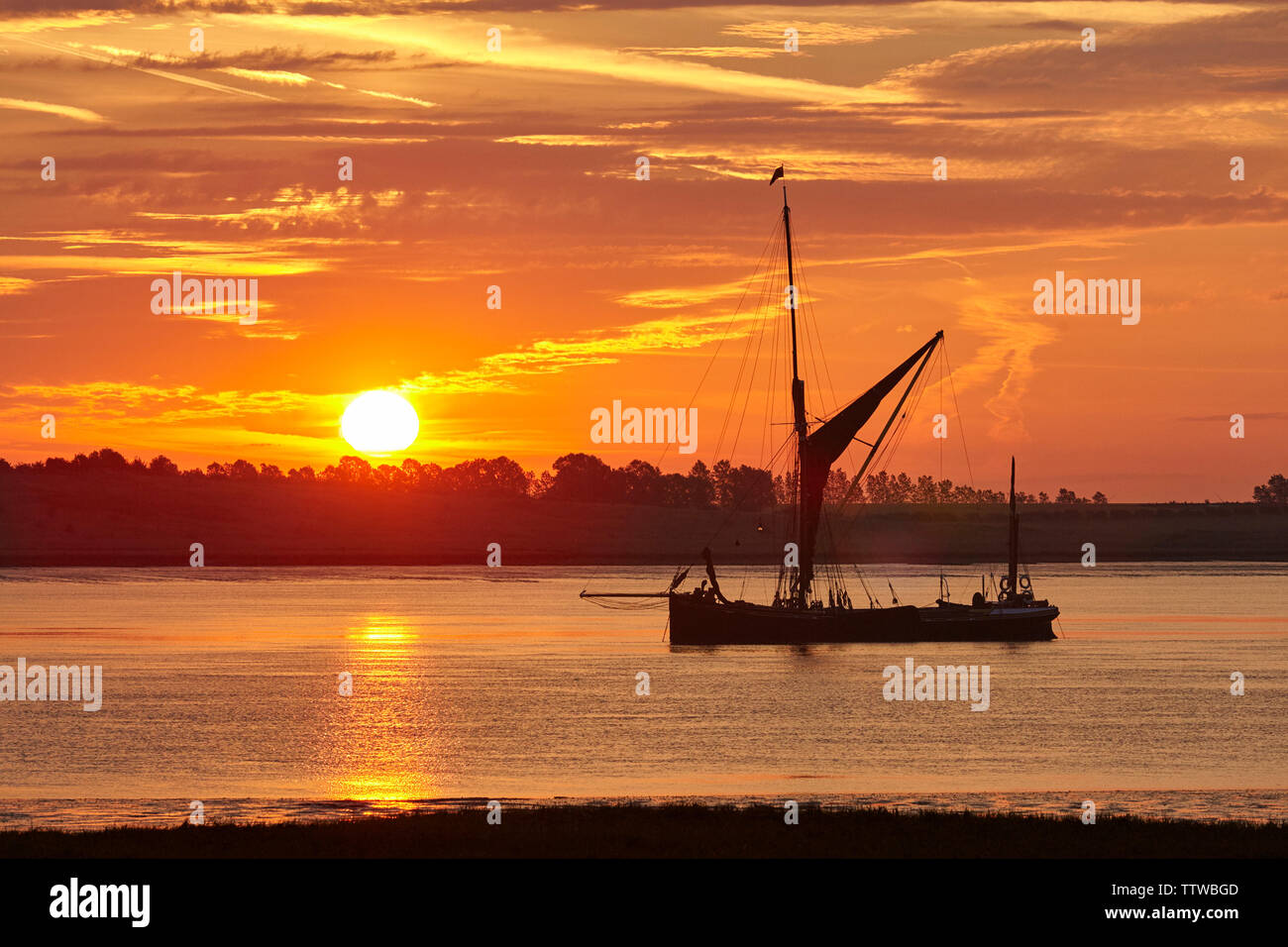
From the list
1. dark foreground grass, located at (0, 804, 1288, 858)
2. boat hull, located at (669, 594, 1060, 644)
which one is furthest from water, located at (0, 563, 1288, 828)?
dark foreground grass, located at (0, 804, 1288, 858)

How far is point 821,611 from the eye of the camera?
294 feet

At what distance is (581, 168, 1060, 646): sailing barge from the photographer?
89.9 meters

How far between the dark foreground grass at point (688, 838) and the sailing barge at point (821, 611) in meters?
60.5

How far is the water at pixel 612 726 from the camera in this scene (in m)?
35.8

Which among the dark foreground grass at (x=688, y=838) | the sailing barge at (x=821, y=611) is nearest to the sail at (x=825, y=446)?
the sailing barge at (x=821, y=611)

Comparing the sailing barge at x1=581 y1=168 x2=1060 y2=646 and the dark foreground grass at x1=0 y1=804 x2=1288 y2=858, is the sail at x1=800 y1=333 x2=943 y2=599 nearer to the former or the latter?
the sailing barge at x1=581 y1=168 x2=1060 y2=646

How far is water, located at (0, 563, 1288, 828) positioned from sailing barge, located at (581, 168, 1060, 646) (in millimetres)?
1528

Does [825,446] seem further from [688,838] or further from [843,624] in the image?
[688,838]

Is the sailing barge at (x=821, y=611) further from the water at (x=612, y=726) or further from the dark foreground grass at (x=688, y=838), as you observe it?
the dark foreground grass at (x=688, y=838)

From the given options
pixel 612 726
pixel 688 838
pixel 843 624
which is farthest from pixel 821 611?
pixel 688 838
